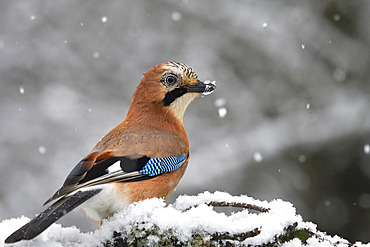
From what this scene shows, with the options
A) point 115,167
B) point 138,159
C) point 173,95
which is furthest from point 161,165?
point 173,95

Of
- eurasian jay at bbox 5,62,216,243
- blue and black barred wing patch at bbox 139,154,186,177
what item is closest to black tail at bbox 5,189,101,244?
eurasian jay at bbox 5,62,216,243

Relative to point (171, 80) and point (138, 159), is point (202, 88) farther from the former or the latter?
point (138, 159)

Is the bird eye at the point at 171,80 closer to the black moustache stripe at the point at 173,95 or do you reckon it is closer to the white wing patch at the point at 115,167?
the black moustache stripe at the point at 173,95

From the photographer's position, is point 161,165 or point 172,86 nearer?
point 161,165

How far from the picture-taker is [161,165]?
2.73 metres

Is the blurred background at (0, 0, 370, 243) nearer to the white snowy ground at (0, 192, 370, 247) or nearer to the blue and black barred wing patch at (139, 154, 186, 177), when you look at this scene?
the blue and black barred wing patch at (139, 154, 186, 177)

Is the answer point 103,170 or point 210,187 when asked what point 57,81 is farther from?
point 103,170

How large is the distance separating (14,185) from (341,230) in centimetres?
447

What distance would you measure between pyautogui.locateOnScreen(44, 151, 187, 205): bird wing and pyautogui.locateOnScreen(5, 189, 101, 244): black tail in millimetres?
43

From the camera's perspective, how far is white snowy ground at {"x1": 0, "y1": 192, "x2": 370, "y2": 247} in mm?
2050

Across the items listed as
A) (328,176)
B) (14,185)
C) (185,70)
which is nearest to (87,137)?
(14,185)

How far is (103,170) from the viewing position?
2494mm

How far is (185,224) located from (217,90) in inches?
205

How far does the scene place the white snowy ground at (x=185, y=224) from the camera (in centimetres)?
205
